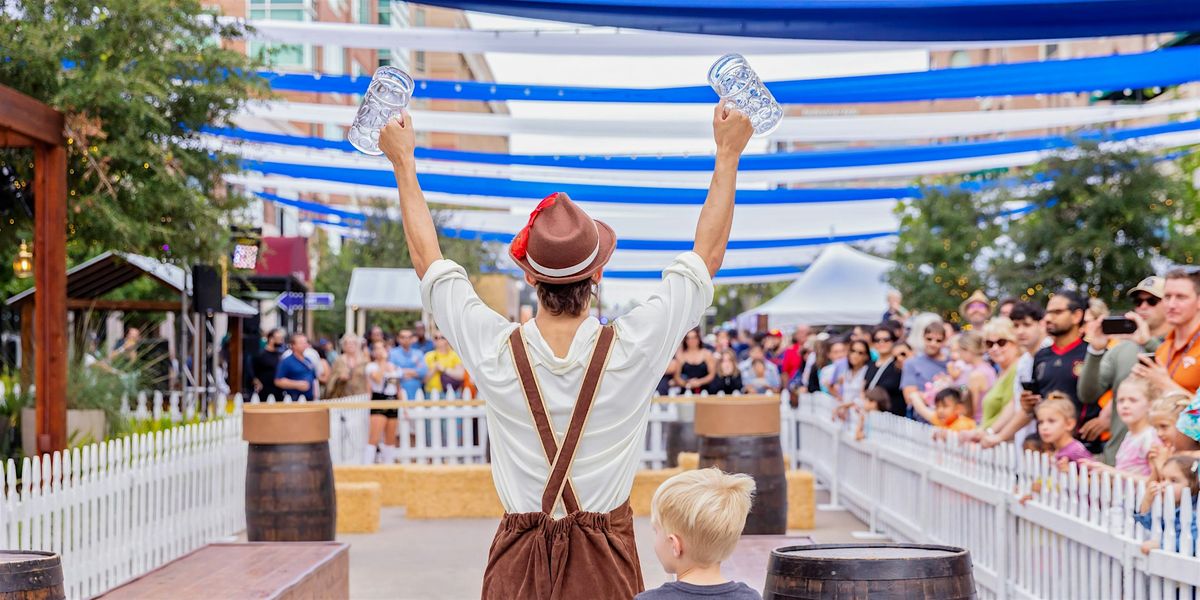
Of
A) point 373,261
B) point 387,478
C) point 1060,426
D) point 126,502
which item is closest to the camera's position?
point 1060,426

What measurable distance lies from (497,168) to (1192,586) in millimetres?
12886

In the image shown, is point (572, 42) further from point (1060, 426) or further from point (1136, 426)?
point (1136, 426)

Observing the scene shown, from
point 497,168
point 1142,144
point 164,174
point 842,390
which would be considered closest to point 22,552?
point 164,174

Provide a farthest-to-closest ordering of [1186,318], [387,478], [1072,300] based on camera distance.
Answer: [387,478]
[1072,300]
[1186,318]

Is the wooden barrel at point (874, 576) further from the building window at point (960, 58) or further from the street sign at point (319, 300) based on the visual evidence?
the building window at point (960, 58)

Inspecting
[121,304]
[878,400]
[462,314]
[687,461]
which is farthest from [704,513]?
[121,304]

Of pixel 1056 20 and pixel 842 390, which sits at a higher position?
pixel 1056 20

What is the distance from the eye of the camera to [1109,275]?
17.4m

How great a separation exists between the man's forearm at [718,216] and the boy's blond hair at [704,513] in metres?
0.49

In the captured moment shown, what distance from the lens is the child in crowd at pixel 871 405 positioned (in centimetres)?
1101

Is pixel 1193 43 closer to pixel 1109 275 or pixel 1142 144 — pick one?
pixel 1142 144

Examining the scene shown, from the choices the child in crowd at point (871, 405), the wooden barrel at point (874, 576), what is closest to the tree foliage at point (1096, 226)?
the child in crowd at point (871, 405)

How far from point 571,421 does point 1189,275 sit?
160 inches

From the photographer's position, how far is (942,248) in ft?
77.9
